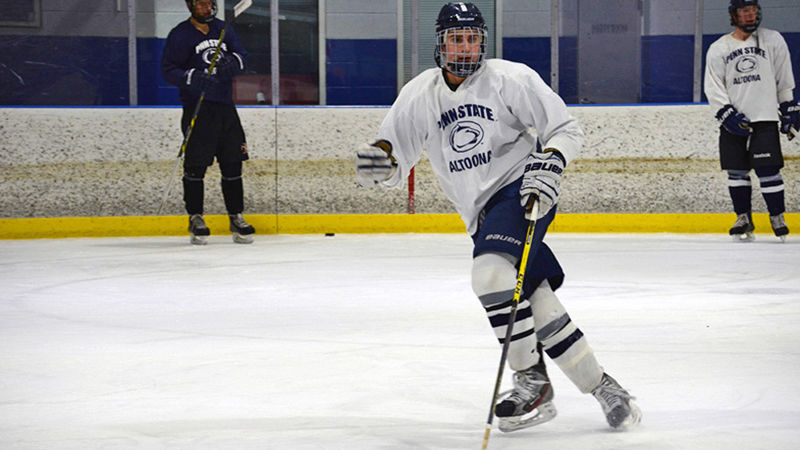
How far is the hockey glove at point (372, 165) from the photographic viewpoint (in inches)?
111

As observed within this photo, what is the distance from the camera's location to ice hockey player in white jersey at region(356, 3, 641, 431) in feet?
8.67

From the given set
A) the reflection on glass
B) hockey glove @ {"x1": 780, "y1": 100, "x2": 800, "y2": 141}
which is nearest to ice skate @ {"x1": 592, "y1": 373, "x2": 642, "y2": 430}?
hockey glove @ {"x1": 780, "y1": 100, "x2": 800, "y2": 141}

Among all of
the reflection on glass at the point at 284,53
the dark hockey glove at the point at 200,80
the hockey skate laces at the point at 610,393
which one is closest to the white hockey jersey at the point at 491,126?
the hockey skate laces at the point at 610,393

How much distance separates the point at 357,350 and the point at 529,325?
3.61 feet

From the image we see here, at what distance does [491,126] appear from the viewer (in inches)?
109

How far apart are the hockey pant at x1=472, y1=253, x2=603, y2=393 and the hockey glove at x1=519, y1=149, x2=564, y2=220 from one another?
14 centimetres

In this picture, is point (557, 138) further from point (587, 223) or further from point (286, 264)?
point (587, 223)

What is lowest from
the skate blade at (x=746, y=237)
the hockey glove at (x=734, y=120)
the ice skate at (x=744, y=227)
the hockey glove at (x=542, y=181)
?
the skate blade at (x=746, y=237)

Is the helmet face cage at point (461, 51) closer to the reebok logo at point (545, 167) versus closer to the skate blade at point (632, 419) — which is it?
the reebok logo at point (545, 167)

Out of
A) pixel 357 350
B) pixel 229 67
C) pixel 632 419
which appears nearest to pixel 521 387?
pixel 632 419

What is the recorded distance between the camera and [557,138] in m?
2.71

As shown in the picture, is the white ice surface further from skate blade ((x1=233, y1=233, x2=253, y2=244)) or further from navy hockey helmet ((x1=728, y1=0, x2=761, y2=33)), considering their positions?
navy hockey helmet ((x1=728, y1=0, x2=761, y2=33))

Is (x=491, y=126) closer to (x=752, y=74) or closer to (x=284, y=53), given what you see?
(x=752, y=74)

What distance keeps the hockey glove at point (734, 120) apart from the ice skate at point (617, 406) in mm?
4566
